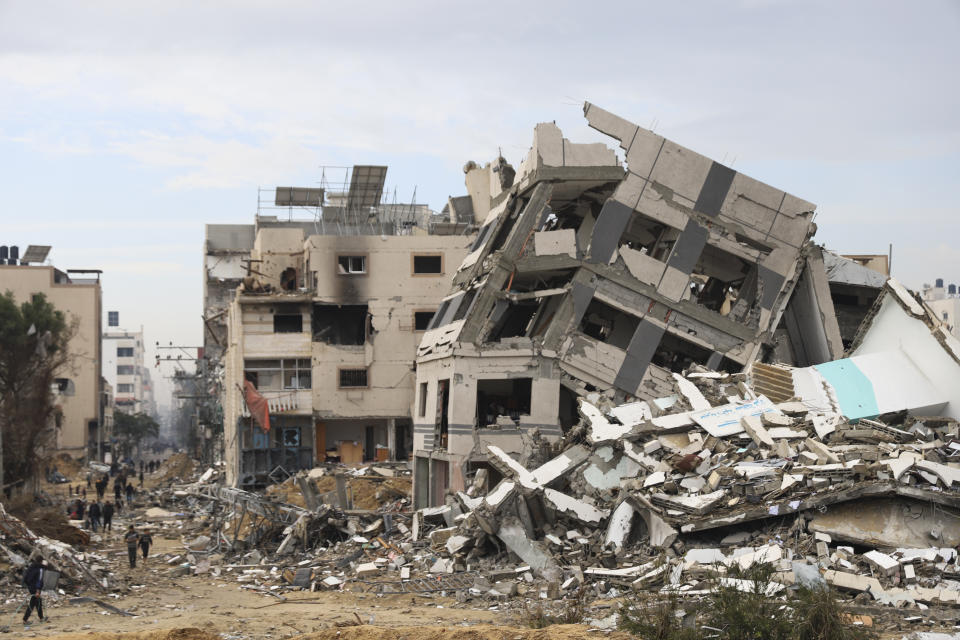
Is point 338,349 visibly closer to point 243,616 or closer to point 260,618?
point 243,616

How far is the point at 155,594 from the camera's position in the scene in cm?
2086

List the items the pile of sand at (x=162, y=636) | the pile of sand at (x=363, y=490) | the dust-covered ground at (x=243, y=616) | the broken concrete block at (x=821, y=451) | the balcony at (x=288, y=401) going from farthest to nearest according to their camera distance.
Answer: the balcony at (x=288, y=401) → the pile of sand at (x=363, y=490) → the broken concrete block at (x=821, y=451) → the pile of sand at (x=162, y=636) → the dust-covered ground at (x=243, y=616)

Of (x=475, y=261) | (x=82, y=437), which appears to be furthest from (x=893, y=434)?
(x=82, y=437)

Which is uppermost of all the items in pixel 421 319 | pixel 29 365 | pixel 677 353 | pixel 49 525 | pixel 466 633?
pixel 421 319

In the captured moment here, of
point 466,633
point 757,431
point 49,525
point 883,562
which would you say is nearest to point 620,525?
point 757,431

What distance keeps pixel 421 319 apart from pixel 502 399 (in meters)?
15.0

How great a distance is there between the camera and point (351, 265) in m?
42.8

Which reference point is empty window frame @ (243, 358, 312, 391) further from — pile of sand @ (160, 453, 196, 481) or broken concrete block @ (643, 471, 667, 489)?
broken concrete block @ (643, 471, 667, 489)

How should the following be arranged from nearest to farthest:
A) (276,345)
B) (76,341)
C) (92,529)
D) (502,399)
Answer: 1. (502,399)
2. (92,529)
3. (276,345)
4. (76,341)

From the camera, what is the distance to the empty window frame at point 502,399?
2780 cm

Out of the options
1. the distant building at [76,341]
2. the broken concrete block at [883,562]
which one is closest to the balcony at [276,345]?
the broken concrete block at [883,562]

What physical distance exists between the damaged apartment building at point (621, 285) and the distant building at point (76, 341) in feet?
191

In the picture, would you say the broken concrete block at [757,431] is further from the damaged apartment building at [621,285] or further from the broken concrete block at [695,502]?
the damaged apartment building at [621,285]

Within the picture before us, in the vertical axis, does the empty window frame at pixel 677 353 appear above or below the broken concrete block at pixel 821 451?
above
